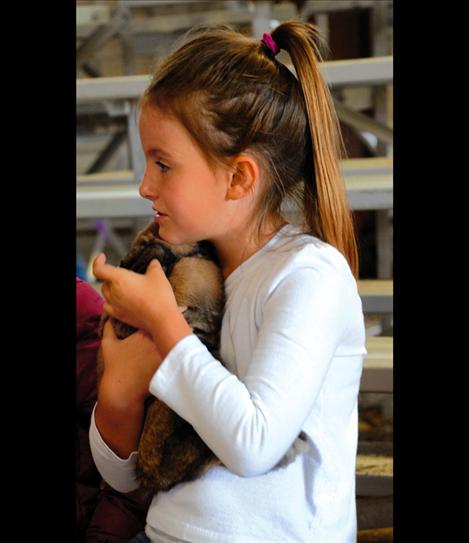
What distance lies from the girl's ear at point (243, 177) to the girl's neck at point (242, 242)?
0.06m

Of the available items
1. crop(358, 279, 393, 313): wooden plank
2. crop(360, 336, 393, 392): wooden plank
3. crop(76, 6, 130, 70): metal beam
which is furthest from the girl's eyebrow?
crop(76, 6, 130, 70): metal beam

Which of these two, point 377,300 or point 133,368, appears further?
point 377,300

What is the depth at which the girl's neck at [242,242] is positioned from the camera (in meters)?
1.11

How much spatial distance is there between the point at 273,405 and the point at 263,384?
3 centimetres

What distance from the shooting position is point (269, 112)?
1.05 m

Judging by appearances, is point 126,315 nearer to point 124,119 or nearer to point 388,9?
point 388,9

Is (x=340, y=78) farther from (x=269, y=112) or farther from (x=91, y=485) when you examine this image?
(x=91, y=485)

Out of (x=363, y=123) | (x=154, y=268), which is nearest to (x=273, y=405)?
(x=154, y=268)

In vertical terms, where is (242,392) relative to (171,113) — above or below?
below

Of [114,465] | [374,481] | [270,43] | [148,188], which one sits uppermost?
[270,43]

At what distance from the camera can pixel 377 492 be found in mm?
2012

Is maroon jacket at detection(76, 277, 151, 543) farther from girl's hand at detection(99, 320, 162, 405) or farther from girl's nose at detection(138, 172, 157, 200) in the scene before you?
girl's nose at detection(138, 172, 157, 200)
